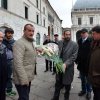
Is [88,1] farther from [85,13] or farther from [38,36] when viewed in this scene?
[38,36]

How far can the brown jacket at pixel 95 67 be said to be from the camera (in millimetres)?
4578

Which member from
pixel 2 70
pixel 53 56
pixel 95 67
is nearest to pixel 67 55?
pixel 53 56

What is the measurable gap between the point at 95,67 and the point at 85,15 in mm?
77469

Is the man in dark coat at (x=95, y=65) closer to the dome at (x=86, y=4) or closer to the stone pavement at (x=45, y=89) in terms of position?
the stone pavement at (x=45, y=89)

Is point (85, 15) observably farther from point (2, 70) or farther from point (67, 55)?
point (2, 70)

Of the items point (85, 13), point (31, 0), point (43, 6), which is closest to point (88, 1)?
point (85, 13)

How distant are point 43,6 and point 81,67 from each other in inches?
1238

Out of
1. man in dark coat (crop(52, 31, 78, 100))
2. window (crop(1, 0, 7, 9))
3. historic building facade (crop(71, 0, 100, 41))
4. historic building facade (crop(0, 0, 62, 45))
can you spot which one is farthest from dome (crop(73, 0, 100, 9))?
man in dark coat (crop(52, 31, 78, 100))

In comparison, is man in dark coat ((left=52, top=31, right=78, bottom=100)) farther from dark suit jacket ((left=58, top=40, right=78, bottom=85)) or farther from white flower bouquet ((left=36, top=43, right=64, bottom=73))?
white flower bouquet ((left=36, top=43, right=64, bottom=73))

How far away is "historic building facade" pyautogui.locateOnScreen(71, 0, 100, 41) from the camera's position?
7850 cm

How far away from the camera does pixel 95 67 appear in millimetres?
4609

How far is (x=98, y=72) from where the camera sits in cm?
459

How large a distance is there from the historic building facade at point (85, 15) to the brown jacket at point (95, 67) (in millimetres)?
72796

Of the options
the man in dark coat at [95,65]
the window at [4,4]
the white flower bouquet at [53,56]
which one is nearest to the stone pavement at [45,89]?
the white flower bouquet at [53,56]
